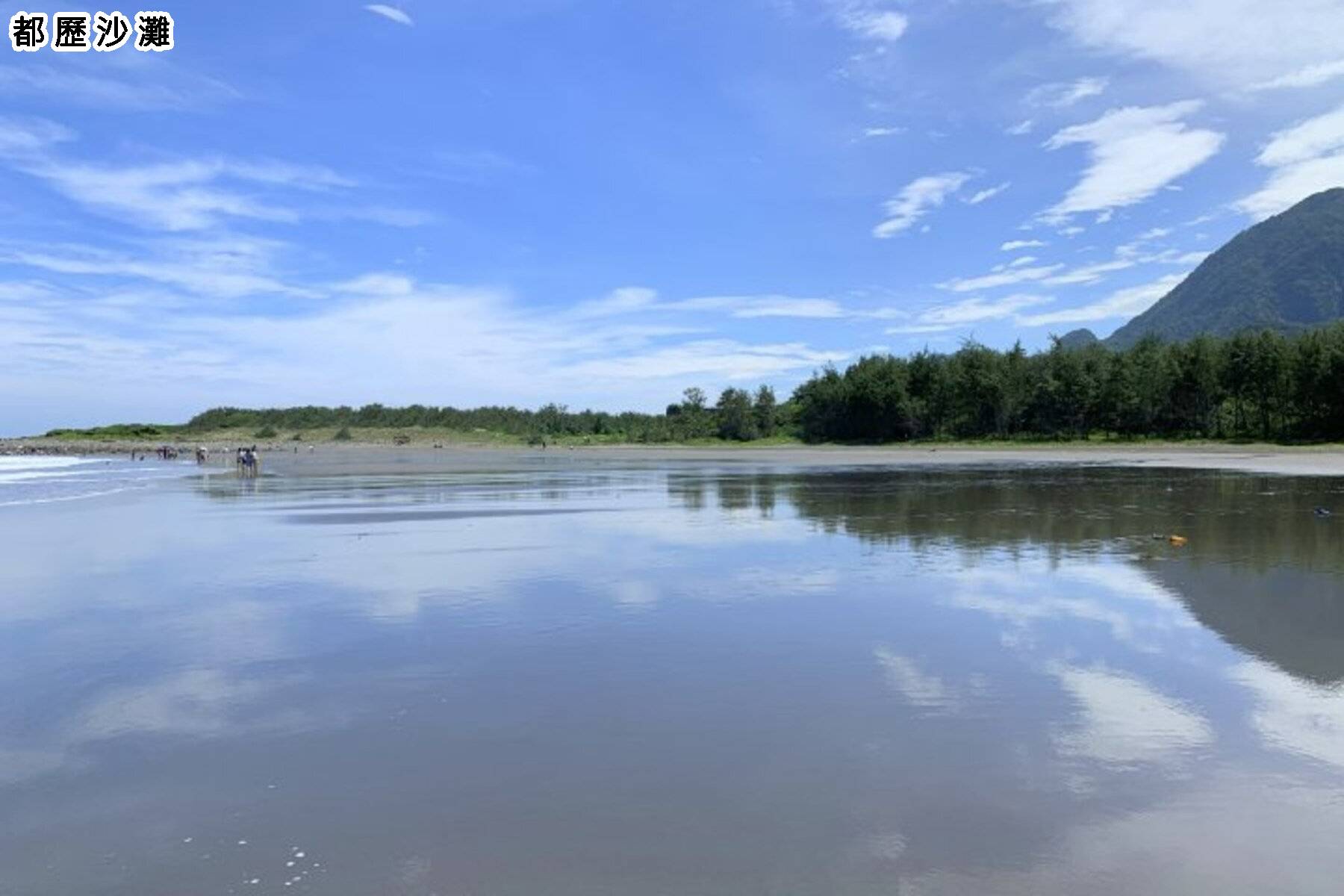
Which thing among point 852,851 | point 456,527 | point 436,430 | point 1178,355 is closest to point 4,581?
point 456,527

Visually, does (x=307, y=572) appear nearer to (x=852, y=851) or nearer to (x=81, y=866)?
(x=81, y=866)

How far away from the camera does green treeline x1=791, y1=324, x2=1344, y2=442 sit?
191 ft

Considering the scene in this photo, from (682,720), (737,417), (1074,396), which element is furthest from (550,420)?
(682,720)

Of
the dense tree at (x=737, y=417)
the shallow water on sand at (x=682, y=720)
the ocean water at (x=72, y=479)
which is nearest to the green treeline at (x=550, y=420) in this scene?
the dense tree at (x=737, y=417)

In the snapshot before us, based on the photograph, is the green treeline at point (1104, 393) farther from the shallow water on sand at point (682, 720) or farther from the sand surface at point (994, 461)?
the shallow water on sand at point (682, 720)

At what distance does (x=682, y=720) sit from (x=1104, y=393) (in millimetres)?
71319

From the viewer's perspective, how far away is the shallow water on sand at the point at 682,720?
4.61 metres

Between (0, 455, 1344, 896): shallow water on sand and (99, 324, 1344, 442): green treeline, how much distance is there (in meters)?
52.4

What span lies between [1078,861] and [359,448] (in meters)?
112

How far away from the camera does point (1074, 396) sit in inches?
2795

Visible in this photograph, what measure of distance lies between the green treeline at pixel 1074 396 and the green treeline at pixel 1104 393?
0.09m

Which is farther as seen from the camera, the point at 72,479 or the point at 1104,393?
the point at 1104,393

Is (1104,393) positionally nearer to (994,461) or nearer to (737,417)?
(994,461)

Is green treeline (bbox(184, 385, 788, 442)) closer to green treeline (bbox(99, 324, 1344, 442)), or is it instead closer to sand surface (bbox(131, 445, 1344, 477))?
green treeline (bbox(99, 324, 1344, 442))
